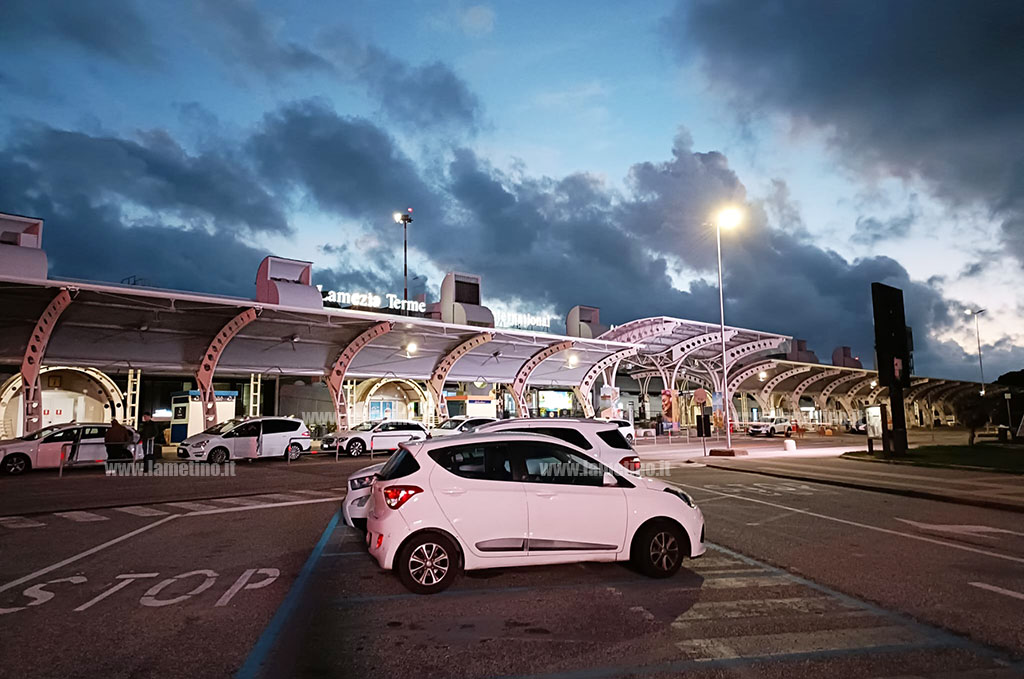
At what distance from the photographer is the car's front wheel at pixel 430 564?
6.73m

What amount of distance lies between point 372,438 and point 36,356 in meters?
13.6

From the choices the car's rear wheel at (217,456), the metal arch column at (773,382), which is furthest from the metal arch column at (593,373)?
the car's rear wheel at (217,456)

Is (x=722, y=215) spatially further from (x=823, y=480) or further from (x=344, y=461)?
(x=344, y=461)

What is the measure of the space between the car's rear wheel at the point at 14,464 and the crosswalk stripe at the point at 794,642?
24.3 m

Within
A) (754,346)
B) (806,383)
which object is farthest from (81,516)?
(806,383)

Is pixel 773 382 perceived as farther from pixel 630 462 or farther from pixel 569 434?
pixel 569 434

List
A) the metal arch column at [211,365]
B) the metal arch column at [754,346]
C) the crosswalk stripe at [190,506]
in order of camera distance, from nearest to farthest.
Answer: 1. the crosswalk stripe at [190,506]
2. the metal arch column at [211,365]
3. the metal arch column at [754,346]

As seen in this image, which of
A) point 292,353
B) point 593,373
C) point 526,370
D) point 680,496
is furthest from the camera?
point 593,373

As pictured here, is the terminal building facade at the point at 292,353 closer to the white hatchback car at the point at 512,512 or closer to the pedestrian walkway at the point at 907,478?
the pedestrian walkway at the point at 907,478

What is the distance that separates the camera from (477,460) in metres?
7.15

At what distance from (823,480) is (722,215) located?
540 inches

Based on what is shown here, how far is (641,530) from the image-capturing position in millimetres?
7297

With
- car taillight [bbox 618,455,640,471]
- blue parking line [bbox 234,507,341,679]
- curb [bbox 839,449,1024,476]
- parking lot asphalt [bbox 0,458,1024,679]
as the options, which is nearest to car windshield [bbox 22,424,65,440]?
parking lot asphalt [bbox 0,458,1024,679]

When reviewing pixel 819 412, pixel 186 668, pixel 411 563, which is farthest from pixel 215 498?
pixel 819 412
